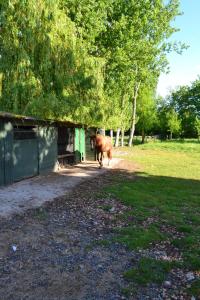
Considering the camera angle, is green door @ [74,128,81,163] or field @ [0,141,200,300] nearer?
field @ [0,141,200,300]

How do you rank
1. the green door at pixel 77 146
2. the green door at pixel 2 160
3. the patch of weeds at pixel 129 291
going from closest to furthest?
the patch of weeds at pixel 129 291 → the green door at pixel 2 160 → the green door at pixel 77 146

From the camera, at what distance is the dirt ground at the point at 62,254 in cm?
552

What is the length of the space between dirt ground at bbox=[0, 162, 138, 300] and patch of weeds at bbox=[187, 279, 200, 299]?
114 centimetres

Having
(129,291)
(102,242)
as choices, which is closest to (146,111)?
(102,242)

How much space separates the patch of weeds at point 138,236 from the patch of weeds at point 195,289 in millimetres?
1693

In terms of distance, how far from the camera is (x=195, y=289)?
18.6 ft

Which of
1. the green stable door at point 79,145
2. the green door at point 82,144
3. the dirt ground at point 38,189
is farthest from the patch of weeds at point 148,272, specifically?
the green door at point 82,144

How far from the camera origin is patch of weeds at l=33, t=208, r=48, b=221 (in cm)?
924

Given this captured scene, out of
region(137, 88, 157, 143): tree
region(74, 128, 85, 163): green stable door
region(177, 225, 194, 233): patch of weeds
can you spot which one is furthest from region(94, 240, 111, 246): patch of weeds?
region(137, 88, 157, 143): tree

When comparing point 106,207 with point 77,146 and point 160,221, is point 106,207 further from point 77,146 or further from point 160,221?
point 77,146

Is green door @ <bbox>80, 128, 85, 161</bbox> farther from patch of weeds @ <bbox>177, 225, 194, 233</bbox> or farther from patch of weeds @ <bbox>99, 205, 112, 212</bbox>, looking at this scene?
patch of weeds @ <bbox>177, 225, 194, 233</bbox>

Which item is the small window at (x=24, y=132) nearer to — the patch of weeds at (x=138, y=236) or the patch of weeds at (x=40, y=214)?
the patch of weeds at (x=40, y=214)

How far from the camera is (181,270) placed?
638cm

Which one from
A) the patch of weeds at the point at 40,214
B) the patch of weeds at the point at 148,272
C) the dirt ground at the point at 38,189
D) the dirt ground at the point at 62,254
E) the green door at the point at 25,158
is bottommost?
the patch of weeds at the point at 148,272
